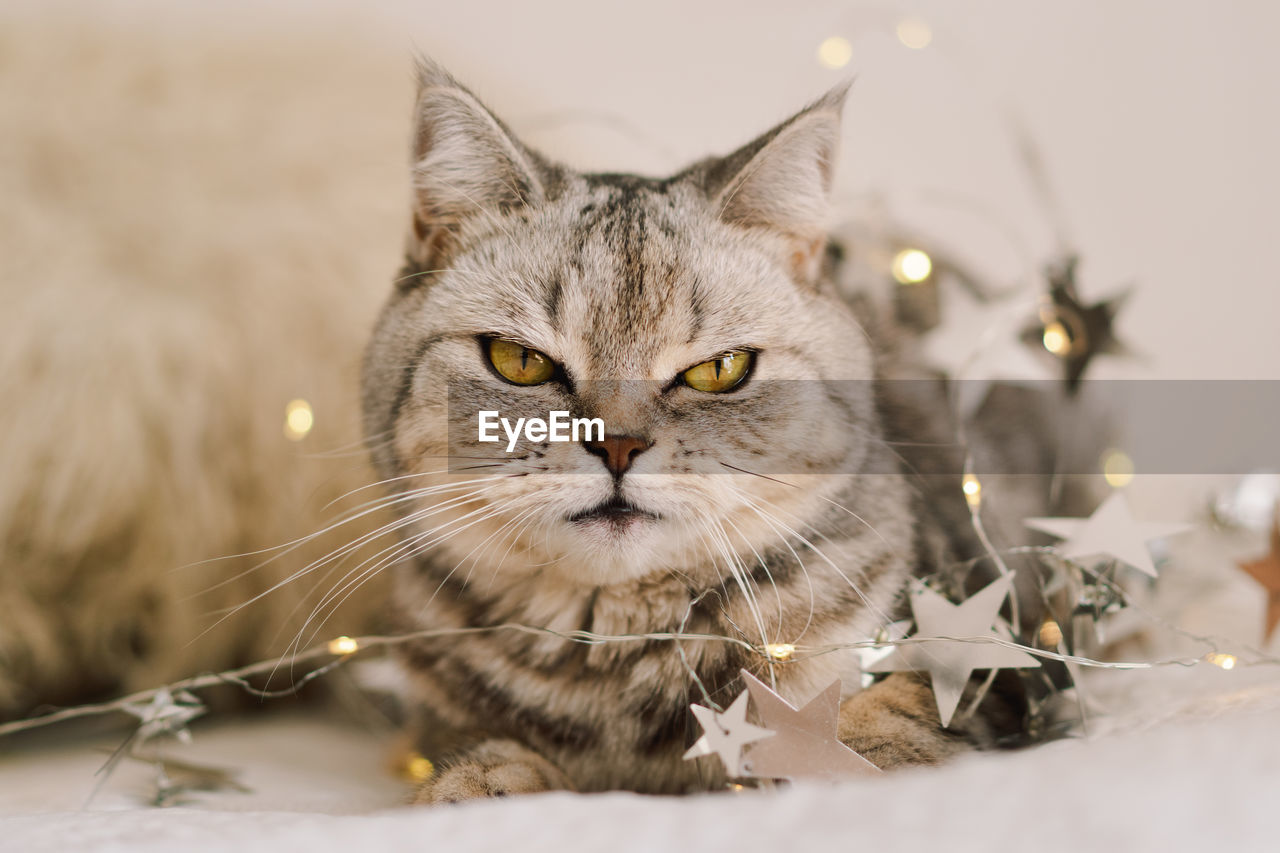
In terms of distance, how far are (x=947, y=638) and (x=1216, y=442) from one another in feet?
3.17

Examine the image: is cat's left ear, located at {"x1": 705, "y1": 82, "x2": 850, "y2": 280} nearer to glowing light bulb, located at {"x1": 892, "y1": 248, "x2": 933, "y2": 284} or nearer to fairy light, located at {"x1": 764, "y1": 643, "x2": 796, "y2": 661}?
glowing light bulb, located at {"x1": 892, "y1": 248, "x2": 933, "y2": 284}

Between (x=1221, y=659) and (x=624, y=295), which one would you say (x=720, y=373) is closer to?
(x=624, y=295)

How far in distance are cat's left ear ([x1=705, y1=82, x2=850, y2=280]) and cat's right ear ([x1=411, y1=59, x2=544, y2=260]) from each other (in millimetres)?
180

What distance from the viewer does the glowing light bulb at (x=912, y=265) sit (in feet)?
3.31

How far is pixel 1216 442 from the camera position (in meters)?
1.30

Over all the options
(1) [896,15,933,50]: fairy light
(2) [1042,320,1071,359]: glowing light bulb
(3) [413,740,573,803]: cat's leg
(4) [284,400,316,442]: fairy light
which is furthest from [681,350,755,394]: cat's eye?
(1) [896,15,933,50]: fairy light

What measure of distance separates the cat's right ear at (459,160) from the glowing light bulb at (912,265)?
48 cm

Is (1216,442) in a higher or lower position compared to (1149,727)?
higher

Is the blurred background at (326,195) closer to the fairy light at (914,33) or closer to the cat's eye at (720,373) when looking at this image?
the fairy light at (914,33)

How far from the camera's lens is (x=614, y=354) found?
0.68 m

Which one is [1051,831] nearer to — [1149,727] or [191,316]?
[1149,727]

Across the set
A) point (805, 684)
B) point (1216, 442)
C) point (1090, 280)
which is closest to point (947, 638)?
point (805, 684)

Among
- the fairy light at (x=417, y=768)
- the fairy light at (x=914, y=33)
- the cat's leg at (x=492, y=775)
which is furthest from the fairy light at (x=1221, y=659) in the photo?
the fairy light at (x=914, y=33)

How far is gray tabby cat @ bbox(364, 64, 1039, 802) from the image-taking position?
2.16 ft
